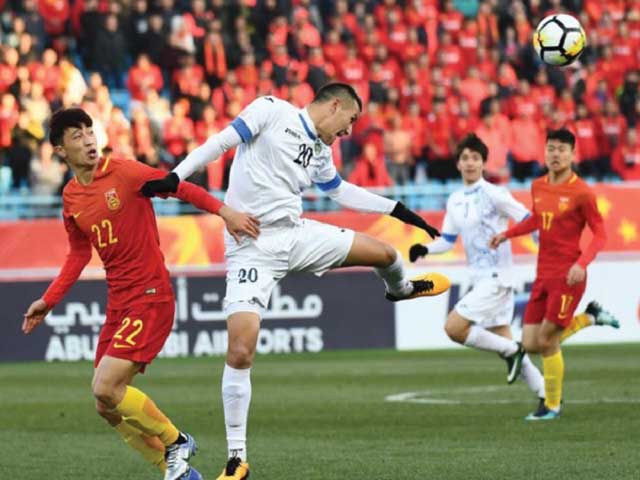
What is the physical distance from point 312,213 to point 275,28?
16.8ft

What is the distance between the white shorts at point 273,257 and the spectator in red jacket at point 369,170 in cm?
1347

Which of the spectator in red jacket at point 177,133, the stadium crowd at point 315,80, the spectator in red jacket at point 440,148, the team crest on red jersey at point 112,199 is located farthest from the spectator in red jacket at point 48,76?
the team crest on red jersey at point 112,199

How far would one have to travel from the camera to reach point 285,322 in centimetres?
2206

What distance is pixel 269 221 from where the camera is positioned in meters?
9.95

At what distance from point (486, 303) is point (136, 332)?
20.2 ft

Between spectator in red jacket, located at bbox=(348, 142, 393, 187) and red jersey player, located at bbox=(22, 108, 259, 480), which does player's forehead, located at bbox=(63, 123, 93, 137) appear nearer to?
red jersey player, located at bbox=(22, 108, 259, 480)

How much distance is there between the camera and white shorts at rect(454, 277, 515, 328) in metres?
14.8

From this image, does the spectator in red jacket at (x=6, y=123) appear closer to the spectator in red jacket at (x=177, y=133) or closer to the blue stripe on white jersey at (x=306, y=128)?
the spectator in red jacket at (x=177, y=133)

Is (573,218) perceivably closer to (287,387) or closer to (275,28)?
(287,387)

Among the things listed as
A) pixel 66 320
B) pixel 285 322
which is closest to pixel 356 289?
pixel 285 322

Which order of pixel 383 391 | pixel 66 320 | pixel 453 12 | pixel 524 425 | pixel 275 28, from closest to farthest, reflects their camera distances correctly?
pixel 524 425 → pixel 383 391 → pixel 66 320 → pixel 275 28 → pixel 453 12

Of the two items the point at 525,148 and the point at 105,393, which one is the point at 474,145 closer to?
the point at 105,393

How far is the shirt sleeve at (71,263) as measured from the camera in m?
9.60

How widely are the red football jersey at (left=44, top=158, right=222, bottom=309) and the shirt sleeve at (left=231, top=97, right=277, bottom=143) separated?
0.59m
